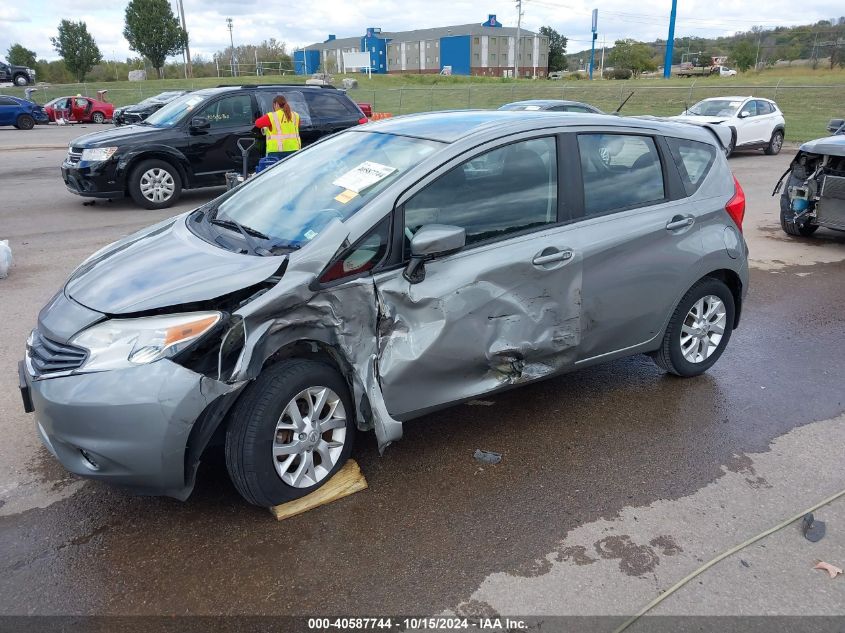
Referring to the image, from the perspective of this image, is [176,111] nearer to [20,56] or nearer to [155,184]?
[155,184]

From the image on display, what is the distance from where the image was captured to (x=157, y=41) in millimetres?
67188

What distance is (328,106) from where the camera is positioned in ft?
39.5

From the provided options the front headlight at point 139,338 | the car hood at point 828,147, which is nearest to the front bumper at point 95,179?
the front headlight at point 139,338

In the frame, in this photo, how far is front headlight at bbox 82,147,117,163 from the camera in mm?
10445

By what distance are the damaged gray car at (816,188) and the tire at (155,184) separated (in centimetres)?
878

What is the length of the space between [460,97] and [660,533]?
125 feet

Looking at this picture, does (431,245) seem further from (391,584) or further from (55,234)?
(55,234)

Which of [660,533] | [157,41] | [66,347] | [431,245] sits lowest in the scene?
[660,533]

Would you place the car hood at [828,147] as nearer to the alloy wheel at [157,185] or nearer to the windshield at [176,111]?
the windshield at [176,111]

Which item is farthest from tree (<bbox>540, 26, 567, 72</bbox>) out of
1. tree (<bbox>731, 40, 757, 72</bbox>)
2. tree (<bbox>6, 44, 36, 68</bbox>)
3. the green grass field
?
tree (<bbox>6, 44, 36, 68</bbox>)

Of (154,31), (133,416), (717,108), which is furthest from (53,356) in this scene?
(154,31)

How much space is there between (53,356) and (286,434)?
3.52 feet

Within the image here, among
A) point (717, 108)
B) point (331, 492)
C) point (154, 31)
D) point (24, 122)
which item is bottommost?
point (331, 492)

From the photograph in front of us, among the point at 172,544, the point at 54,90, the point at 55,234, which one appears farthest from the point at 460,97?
the point at 172,544
